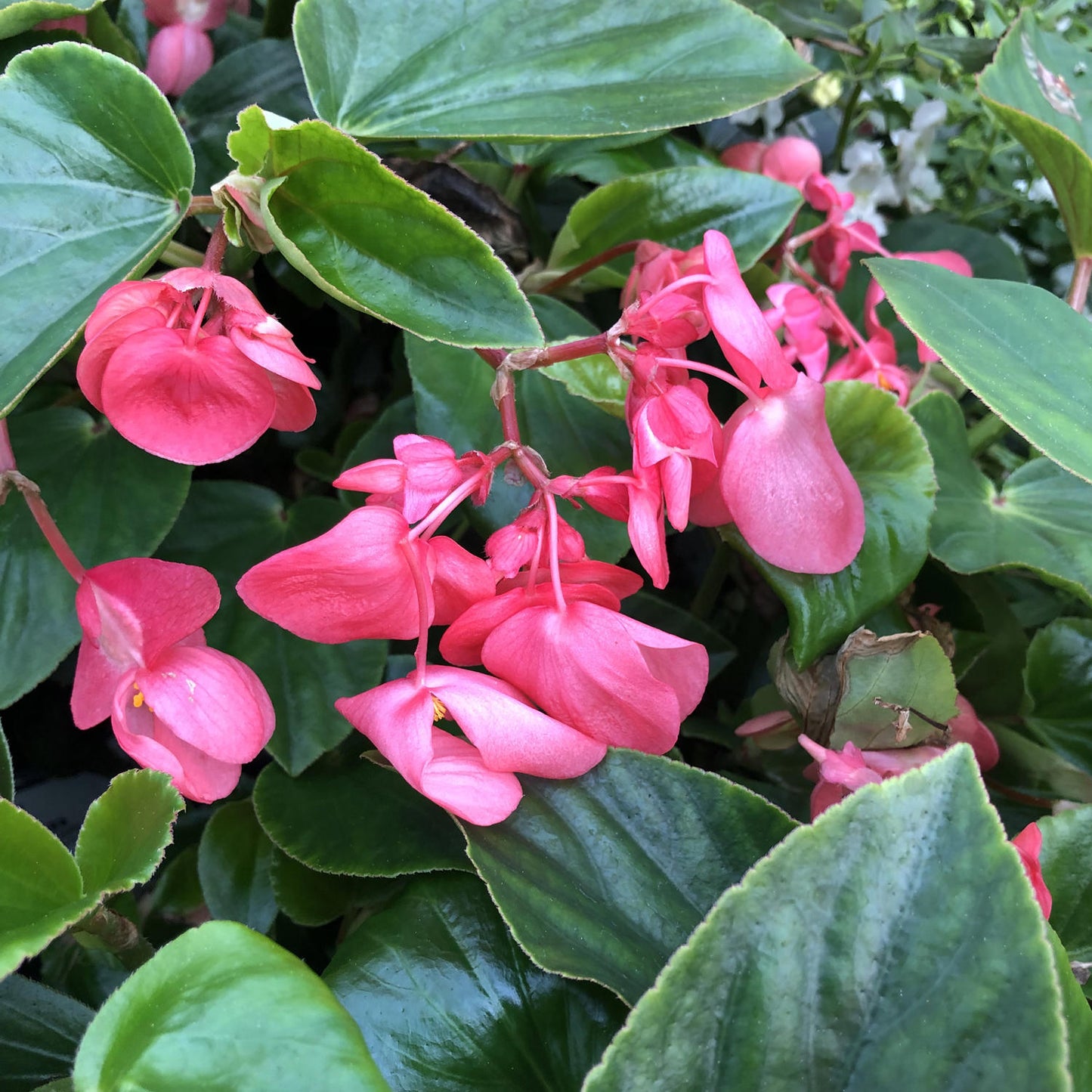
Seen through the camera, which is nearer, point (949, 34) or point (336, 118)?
point (336, 118)

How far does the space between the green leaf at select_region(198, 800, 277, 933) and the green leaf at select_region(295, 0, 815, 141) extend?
38 centimetres

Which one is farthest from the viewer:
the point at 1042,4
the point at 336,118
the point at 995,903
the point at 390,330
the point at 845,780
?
the point at 1042,4

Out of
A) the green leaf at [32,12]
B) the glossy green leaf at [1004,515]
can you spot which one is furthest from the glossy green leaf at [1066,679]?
the green leaf at [32,12]

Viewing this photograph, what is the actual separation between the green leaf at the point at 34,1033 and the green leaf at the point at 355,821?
0.38 ft

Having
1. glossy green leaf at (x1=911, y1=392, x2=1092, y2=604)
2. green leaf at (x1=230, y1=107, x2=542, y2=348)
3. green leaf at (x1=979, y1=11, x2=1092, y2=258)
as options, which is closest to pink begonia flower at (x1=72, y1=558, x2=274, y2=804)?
green leaf at (x1=230, y1=107, x2=542, y2=348)

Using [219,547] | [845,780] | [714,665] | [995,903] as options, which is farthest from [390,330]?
[995,903]

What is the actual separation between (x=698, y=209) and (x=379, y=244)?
272 mm

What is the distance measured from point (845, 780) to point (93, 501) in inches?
16.1

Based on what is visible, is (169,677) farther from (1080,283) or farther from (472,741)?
(1080,283)

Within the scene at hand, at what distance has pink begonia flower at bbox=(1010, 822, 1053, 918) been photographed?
0.35 m

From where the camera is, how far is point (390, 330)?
2.47 ft

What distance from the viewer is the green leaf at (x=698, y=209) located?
1.92ft

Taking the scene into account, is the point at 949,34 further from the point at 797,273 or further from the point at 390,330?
the point at 390,330

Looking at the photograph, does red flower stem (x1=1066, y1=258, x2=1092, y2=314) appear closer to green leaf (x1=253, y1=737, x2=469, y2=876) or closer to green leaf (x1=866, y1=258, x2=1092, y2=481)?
green leaf (x1=866, y1=258, x2=1092, y2=481)
